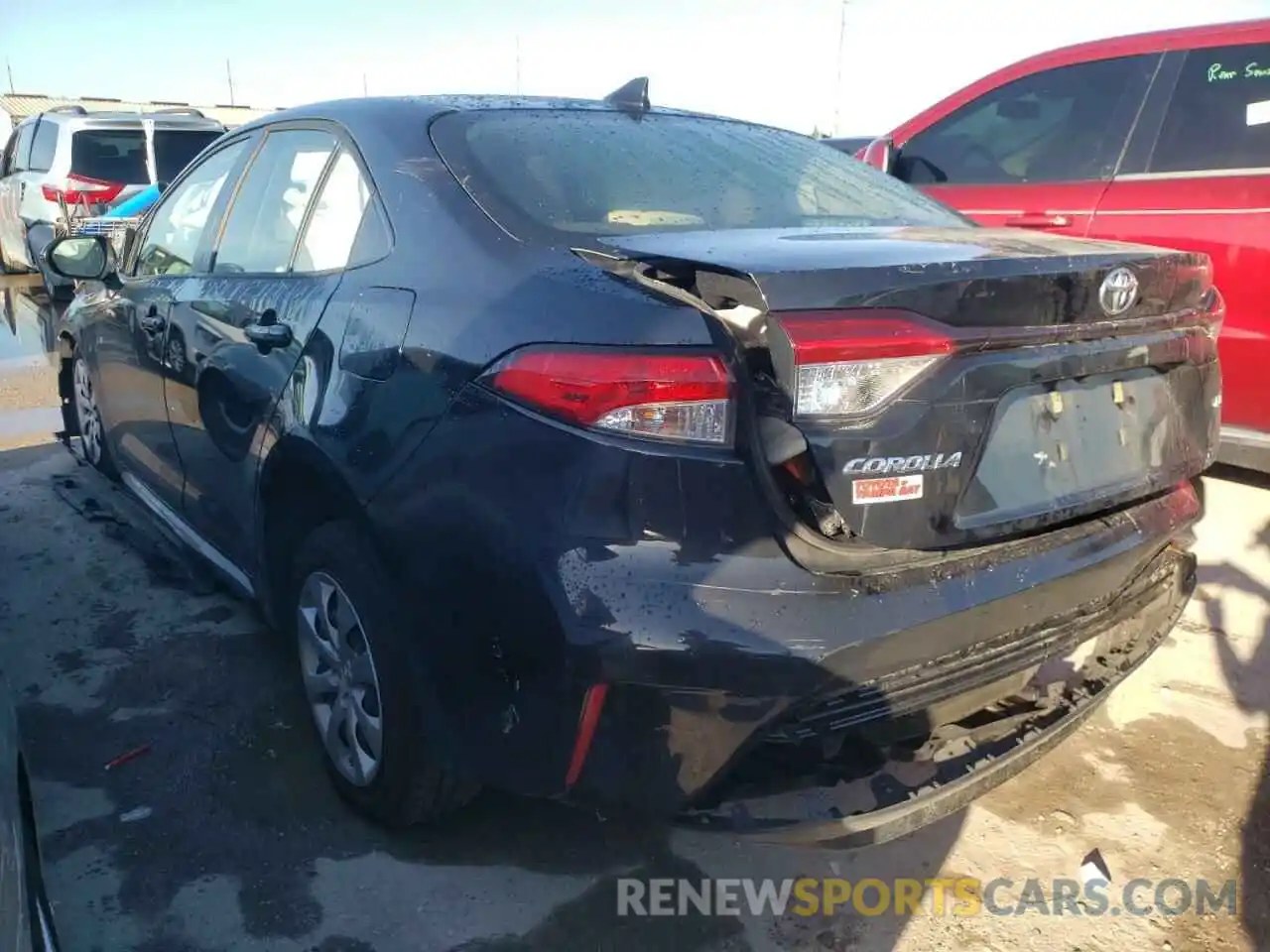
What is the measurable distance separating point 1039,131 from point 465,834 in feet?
12.2

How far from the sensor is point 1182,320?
7.30 ft

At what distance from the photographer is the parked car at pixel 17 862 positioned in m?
1.34

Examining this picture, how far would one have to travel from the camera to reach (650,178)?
2.49 meters

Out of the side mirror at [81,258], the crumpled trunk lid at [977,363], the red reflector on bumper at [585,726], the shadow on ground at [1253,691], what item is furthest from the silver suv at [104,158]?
the red reflector on bumper at [585,726]

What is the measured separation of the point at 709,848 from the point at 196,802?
1.30 metres

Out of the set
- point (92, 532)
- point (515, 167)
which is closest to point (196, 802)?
point (515, 167)

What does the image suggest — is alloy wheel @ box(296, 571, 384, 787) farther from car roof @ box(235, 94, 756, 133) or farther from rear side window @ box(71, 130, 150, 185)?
rear side window @ box(71, 130, 150, 185)

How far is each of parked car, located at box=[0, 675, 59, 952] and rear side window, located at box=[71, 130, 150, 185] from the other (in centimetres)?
993

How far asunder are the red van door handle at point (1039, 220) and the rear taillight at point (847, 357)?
2722 mm

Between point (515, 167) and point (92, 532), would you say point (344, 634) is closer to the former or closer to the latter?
point (515, 167)

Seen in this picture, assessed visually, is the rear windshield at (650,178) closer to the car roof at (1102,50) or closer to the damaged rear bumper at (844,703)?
the damaged rear bumper at (844,703)

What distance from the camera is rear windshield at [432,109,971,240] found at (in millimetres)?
2234

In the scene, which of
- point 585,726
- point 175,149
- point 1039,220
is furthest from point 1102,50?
point 175,149

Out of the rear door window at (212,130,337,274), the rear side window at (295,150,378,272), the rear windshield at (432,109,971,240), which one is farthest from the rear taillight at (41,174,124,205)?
the rear windshield at (432,109,971,240)
